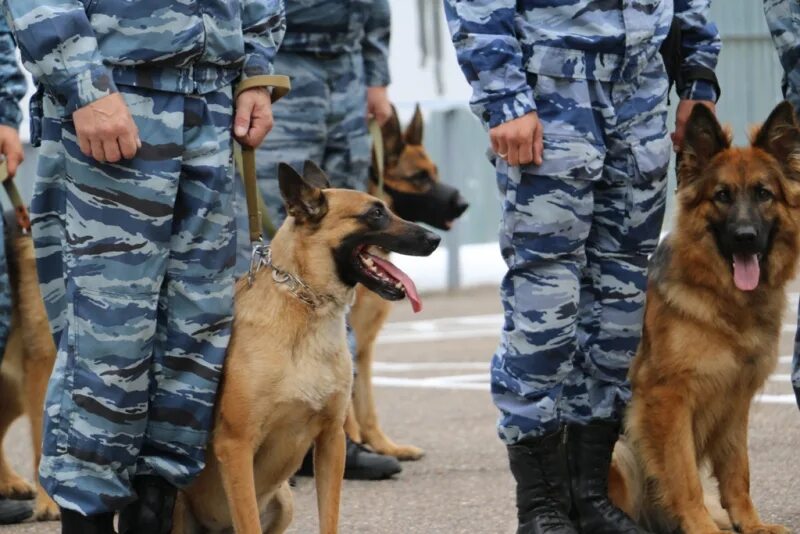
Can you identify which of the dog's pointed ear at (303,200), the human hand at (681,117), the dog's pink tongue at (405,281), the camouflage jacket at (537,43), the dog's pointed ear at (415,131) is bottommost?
the dog's pointed ear at (415,131)

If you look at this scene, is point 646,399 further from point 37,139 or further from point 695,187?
point 37,139

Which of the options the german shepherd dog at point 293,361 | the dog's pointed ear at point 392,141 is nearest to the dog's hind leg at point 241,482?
the german shepherd dog at point 293,361

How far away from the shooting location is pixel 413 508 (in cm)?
513

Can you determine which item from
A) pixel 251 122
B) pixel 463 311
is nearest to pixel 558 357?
pixel 251 122

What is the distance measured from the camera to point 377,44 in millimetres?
6133

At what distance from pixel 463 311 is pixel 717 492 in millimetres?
7855

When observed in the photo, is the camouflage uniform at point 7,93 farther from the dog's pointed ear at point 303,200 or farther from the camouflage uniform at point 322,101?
the dog's pointed ear at point 303,200

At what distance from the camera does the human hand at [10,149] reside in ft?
16.3

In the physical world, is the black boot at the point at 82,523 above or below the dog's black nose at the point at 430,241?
below

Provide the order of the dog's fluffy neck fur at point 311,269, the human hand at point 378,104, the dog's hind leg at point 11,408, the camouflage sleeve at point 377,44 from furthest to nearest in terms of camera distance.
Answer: the human hand at point 378,104, the camouflage sleeve at point 377,44, the dog's hind leg at point 11,408, the dog's fluffy neck fur at point 311,269

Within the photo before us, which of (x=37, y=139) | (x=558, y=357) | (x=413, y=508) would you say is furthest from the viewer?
(x=413, y=508)

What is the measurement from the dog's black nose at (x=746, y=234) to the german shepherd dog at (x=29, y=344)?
2384mm

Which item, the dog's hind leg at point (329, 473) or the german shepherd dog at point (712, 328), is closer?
the dog's hind leg at point (329, 473)

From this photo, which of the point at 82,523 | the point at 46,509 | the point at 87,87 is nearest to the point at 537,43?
the point at 87,87
